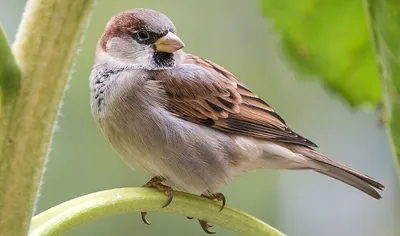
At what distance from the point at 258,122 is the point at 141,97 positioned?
0.89ft

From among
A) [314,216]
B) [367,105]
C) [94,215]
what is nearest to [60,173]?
[314,216]

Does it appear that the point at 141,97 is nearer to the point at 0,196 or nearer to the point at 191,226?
the point at 0,196

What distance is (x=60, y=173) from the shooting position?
241 cm

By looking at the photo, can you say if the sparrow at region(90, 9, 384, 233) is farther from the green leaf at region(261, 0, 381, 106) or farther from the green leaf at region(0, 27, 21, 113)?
the green leaf at region(0, 27, 21, 113)

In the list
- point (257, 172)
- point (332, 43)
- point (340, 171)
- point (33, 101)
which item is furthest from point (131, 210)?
point (257, 172)

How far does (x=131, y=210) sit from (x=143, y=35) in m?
0.77

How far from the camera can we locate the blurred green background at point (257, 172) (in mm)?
2426

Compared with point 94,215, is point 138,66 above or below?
above

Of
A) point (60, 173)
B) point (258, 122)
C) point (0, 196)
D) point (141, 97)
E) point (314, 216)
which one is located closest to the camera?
point (0, 196)

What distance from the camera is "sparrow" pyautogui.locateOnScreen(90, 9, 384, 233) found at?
134cm

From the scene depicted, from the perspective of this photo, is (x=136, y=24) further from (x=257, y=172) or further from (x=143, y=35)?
(x=257, y=172)

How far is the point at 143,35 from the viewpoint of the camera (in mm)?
1495

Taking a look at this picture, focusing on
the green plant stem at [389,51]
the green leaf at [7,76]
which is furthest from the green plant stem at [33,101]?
the green plant stem at [389,51]

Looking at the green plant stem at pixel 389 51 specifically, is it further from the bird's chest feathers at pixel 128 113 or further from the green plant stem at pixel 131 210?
the bird's chest feathers at pixel 128 113
